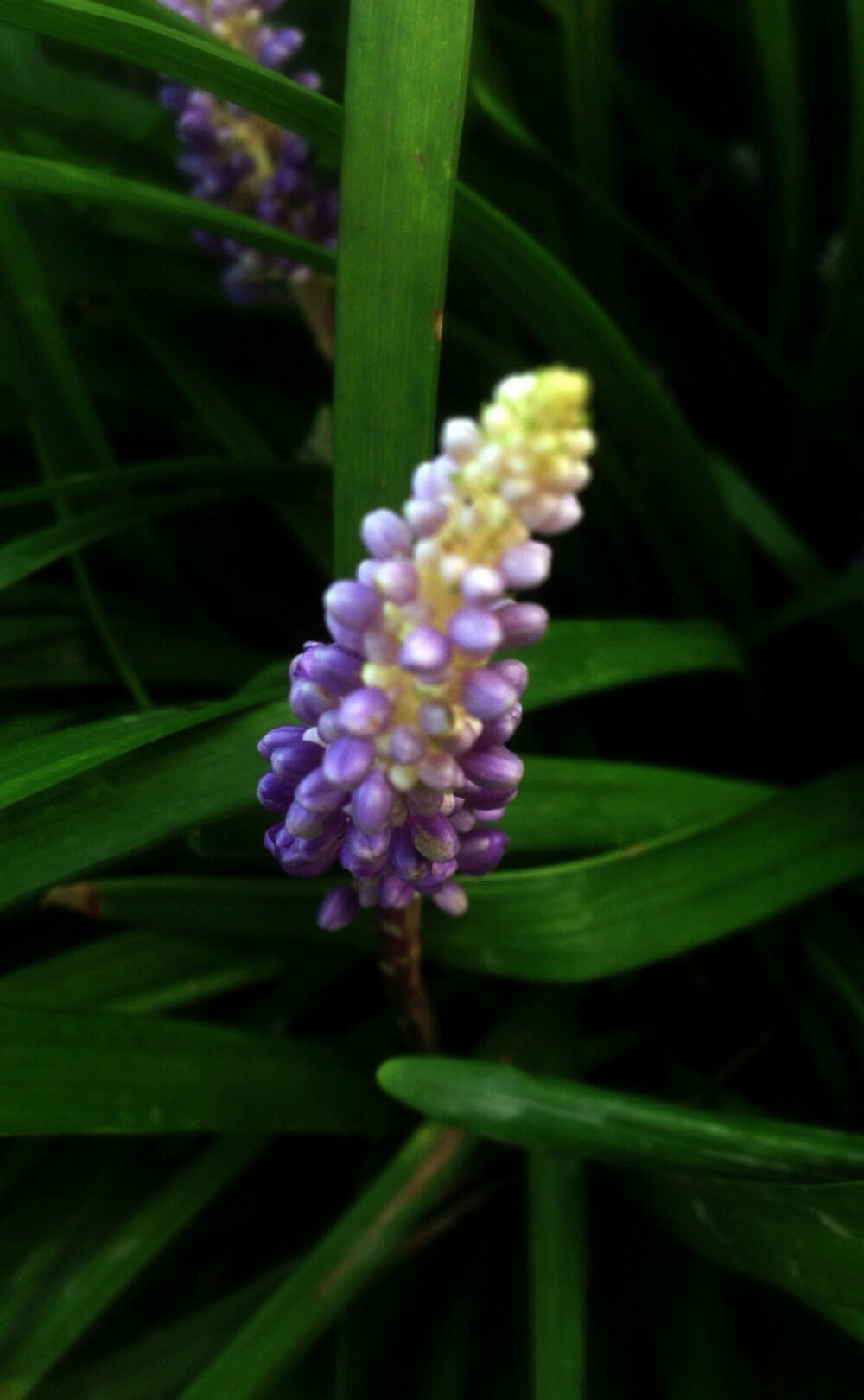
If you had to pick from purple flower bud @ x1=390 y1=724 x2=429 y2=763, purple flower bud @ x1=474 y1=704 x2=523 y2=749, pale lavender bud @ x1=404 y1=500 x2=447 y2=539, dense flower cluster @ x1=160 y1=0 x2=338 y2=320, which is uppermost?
dense flower cluster @ x1=160 y1=0 x2=338 y2=320

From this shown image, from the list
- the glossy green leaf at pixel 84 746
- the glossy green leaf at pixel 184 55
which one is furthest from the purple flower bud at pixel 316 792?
the glossy green leaf at pixel 184 55

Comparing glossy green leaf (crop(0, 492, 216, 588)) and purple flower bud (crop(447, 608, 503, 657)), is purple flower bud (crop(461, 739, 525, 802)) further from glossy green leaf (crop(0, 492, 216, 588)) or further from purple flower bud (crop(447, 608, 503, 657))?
glossy green leaf (crop(0, 492, 216, 588))

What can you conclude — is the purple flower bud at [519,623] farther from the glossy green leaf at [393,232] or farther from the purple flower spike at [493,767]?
the glossy green leaf at [393,232]

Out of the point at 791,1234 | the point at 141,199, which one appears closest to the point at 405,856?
the point at 791,1234

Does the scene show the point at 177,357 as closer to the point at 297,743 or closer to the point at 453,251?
the point at 453,251

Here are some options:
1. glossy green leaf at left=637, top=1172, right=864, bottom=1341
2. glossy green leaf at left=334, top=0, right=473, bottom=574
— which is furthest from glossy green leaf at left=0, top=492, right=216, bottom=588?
glossy green leaf at left=637, top=1172, right=864, bottom=1341

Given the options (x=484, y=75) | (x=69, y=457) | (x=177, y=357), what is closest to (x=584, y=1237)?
(x=69, y=457)
